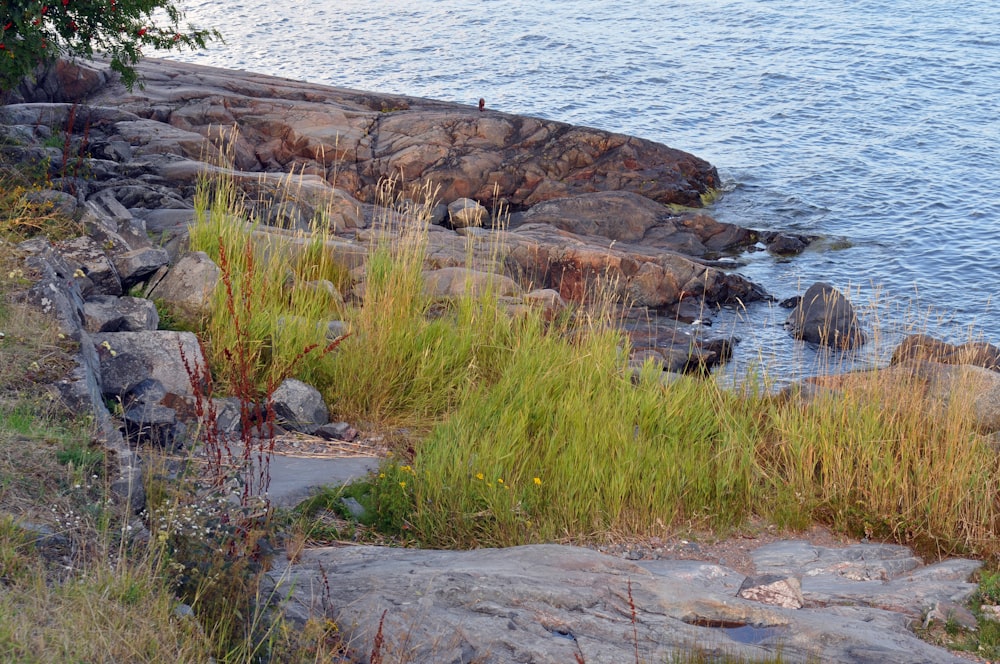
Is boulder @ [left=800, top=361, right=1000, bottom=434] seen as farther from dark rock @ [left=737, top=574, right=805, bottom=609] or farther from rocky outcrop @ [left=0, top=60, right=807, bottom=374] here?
rocky outcrop @ [left=0, top=60, right=807, bottom=374]

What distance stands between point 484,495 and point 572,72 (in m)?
24.8

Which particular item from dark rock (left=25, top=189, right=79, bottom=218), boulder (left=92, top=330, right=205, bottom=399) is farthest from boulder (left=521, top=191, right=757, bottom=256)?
boulder (left=92, top=330, right=205, bottom=399)

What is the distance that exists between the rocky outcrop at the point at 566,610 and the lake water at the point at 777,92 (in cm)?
684

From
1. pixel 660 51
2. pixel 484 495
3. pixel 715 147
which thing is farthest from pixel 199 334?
pixel 660 51

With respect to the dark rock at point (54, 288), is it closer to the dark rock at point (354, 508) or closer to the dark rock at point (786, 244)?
the dark rock at point (354, 508)

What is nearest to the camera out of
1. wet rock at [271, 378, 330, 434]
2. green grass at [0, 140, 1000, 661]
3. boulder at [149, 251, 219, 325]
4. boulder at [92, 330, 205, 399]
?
green grass at [0, 140, 1000, 661]

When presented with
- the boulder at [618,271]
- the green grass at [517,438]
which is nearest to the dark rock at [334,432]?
the green grass at [517,438]

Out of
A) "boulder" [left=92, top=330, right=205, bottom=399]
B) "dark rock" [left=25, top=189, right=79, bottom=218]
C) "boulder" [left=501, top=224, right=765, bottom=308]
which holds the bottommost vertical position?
"boulder" [left=501, top=224, right=765, bottom=308]

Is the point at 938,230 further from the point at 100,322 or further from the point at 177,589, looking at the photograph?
the point at 177,589

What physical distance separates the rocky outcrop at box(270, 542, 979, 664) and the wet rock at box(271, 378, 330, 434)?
1.93 metres

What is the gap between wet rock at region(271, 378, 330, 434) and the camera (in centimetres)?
640

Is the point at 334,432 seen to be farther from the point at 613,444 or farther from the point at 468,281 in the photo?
the point at 468,281

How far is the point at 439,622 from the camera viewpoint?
146 inches

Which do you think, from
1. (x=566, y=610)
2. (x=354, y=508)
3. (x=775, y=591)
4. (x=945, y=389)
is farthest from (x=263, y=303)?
(x=945, y=389)
